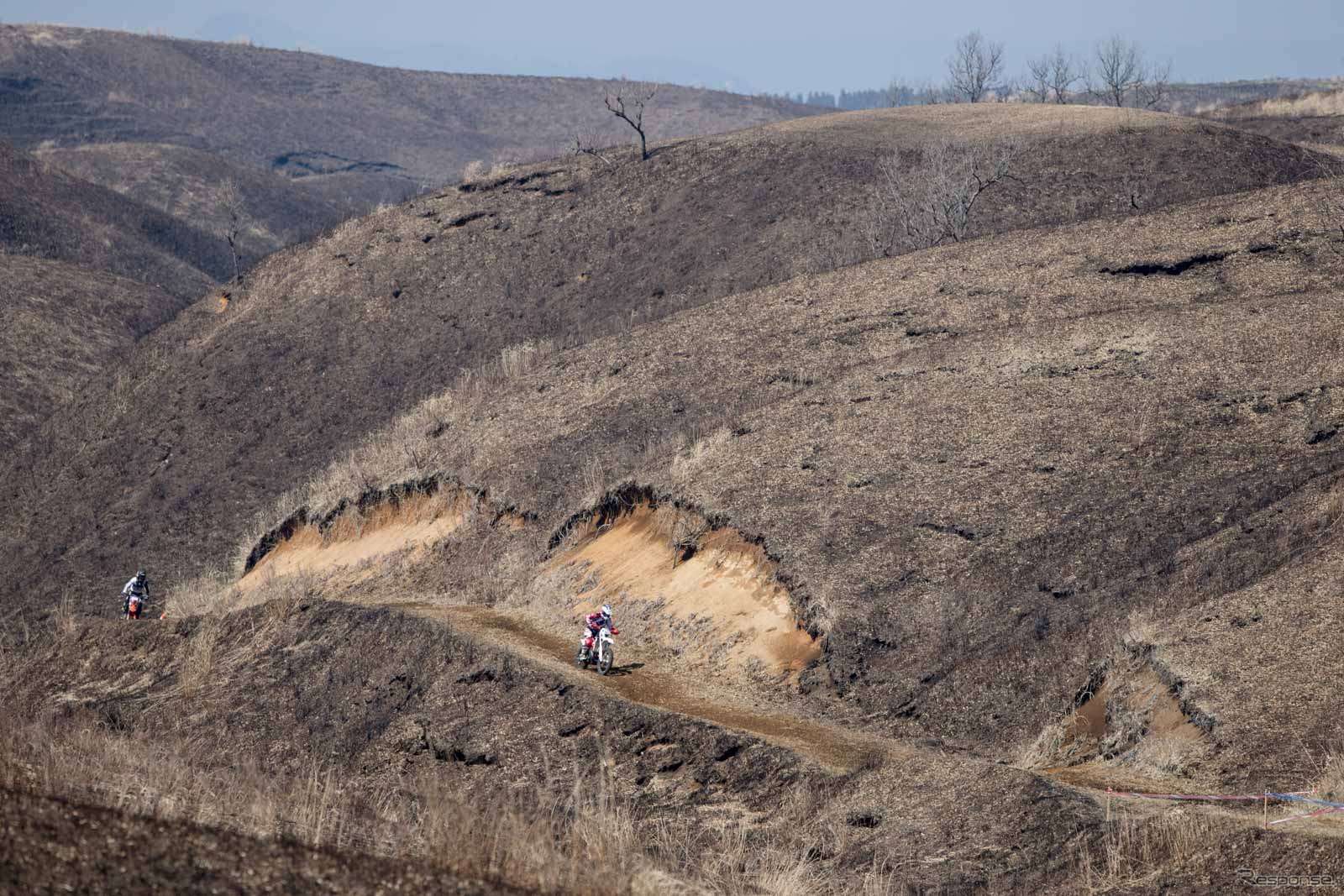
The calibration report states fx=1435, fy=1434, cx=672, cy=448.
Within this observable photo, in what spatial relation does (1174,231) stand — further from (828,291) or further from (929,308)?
(828,291)

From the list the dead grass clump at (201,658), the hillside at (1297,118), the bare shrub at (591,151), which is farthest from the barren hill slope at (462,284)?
the dead grass clump at (201,658)

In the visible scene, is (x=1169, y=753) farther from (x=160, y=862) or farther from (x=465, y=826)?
(x=160, y=862)

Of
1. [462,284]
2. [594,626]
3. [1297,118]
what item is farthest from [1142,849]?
[1297,118]

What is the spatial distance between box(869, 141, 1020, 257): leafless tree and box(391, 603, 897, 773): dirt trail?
51.7ft

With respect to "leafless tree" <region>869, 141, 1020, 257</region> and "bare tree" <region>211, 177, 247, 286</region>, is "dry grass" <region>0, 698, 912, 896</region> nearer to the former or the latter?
"leafless tree" <region>869, 141, 1020, 257</region>

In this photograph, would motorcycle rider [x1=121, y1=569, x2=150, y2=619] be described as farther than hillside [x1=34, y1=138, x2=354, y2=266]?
No

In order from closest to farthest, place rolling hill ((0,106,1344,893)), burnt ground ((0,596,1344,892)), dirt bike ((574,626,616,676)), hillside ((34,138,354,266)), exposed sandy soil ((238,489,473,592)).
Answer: burnt ground ((0,596,1344,892))
rolling hill ((0,106,1344,893))
dirt bike ((574,626,616,676))
exposed sandy soil ((238,489,473,592))
hillside ((34,138,354,266))

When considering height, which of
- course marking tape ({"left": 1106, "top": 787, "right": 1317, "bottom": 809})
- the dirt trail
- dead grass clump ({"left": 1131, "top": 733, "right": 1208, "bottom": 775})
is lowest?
the dirt trail

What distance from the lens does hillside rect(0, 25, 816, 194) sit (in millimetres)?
107062

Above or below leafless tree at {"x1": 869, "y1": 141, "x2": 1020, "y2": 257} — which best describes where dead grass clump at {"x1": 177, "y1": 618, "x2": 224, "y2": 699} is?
below

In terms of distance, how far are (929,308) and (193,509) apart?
19.6 meters

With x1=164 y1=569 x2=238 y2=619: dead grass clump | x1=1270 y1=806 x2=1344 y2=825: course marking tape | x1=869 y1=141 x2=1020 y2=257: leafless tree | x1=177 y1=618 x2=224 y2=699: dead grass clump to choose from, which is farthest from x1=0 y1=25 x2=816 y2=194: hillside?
x1=1270 y1=806 x2=1344 y2=825: course marking tape

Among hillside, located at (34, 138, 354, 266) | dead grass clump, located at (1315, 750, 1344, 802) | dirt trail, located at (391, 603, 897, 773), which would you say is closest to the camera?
dead grass clump, located at (1315, 750, 1344, 802)

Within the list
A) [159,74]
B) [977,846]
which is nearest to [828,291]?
[977,846]
